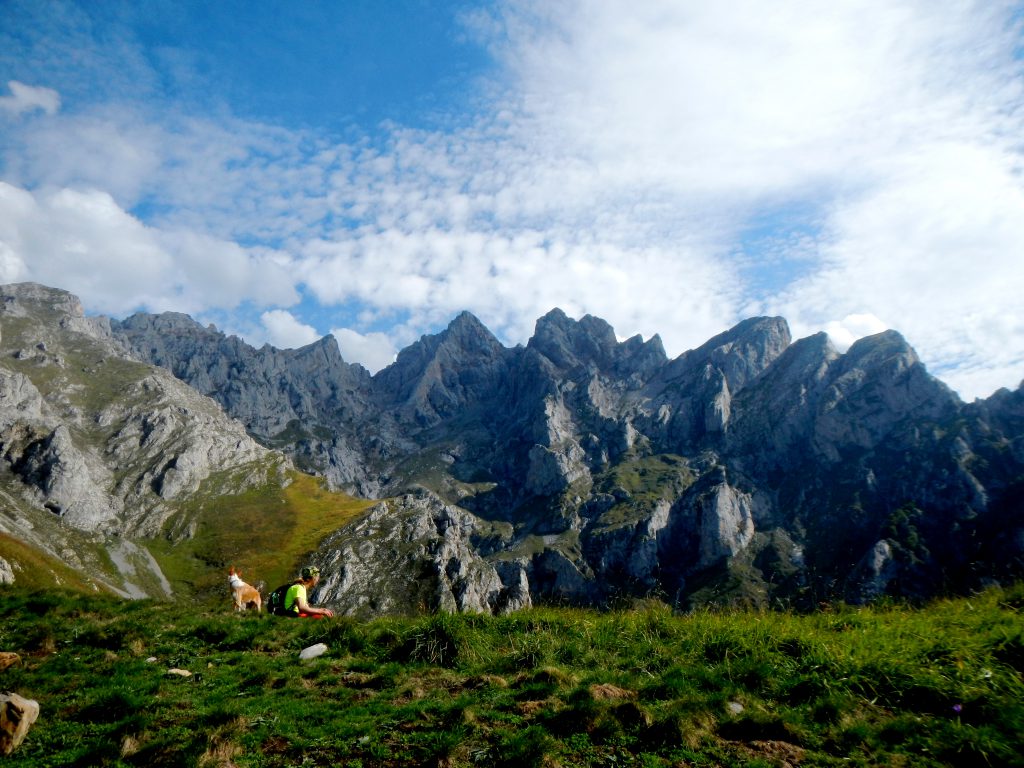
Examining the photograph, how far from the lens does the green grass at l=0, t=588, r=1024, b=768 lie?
9.09 m

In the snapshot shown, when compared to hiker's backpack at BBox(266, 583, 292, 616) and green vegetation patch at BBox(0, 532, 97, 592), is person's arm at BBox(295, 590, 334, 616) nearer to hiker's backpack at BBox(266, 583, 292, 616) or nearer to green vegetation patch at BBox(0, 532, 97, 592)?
hiker's backpack at BBox(266, 583, 292, 616)

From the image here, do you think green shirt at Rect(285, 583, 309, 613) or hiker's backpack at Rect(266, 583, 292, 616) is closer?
green shirt at Rect(285, 583, 309, 613)

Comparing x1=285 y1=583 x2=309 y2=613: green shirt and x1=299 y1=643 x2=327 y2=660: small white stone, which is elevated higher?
x1=285 y1=583 x2=309 y2=613: green shirt

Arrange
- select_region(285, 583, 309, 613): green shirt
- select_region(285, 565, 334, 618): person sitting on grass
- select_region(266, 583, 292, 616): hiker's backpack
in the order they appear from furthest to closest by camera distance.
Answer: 1. select_region(266, 583, 292, 616): hiker's backpack
2. select_region(285, 583, 309, 613): green shirt
3. select_region(285, 565, 334, 618): person sitting on grass

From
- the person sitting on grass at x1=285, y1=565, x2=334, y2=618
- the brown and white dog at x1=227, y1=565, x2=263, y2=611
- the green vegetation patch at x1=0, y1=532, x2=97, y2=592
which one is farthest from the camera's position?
the green vegetation patch at x1=0, y1=532, x2=97, y2=592

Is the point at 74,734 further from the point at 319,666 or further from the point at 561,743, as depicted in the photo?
the point at 561,743

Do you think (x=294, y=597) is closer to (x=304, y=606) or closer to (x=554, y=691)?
(x=304, y=606)

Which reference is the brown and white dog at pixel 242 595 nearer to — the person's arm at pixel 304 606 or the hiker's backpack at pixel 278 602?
the hiker's backpack at pixel 278 602

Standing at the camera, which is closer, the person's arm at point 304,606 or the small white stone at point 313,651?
the small white stone at point 313,651

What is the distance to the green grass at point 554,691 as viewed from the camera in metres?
9.09

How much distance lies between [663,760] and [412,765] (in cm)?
422

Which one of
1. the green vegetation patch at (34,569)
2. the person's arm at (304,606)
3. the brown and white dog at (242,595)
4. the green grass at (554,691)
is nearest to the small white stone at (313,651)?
the green grass at (554,691)

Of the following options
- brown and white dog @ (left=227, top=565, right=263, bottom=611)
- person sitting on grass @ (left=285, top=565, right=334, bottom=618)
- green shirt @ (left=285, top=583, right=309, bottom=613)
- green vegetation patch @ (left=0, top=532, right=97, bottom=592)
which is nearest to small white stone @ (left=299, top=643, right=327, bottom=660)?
person sitting on grass @ (left=285, top=565, right=334, bottom=618)

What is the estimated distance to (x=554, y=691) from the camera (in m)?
11.8
